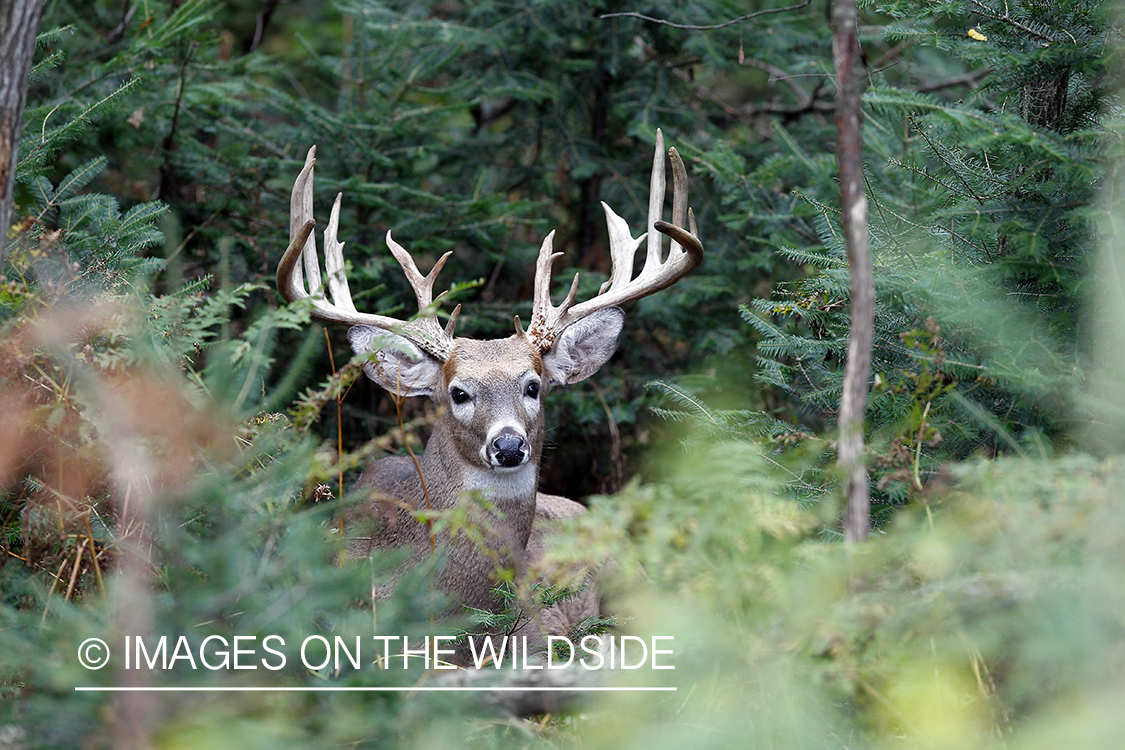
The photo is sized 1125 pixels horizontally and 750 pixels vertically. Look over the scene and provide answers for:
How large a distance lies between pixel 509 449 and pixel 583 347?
1044 mm

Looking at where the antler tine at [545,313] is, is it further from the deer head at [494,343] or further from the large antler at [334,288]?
the large antler at [334,288]

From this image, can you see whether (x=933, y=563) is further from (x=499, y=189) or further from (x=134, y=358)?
(x=499, y=189)

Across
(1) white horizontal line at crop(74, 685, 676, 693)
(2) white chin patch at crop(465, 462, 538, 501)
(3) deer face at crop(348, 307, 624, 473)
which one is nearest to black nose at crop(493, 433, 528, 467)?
(3) deer face at crop(348, 307, 624, 473)

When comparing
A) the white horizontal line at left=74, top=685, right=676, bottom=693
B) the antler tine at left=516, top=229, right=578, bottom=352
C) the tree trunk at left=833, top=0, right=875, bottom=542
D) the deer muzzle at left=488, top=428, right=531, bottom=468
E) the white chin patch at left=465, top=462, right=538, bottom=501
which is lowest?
the white chin patch at left=465, top=462, right=538, bottom=501

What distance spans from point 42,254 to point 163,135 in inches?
131

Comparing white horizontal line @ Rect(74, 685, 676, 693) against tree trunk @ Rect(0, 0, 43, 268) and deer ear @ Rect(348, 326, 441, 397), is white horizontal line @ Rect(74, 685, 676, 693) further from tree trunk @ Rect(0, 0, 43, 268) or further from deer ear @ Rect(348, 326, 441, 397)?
deer ear @ Rect(348, 326, 441, 397)

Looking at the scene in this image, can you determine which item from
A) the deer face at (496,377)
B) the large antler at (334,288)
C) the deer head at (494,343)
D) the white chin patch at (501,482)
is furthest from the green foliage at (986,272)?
the large antler at (334,288)

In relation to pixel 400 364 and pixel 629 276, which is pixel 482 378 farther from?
pixel 629 276

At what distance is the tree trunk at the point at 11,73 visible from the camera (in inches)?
109

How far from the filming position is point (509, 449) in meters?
4.41

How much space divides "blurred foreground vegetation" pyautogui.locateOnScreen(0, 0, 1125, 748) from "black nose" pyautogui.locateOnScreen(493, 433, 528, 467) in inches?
30.6

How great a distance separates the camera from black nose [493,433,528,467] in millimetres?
4414

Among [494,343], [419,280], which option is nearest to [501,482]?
[494,343]

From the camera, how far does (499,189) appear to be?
24.8 ft
